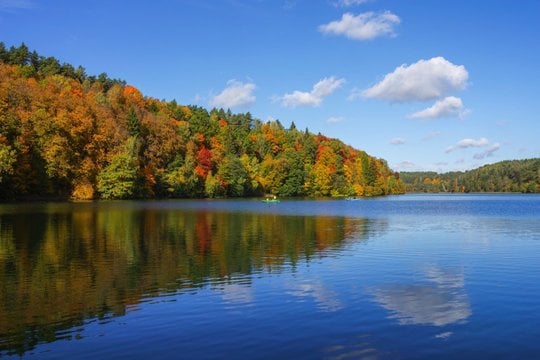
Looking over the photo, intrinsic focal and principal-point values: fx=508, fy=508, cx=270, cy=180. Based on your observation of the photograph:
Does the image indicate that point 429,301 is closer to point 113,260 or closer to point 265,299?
point 265,299

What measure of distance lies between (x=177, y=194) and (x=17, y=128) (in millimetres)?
46790

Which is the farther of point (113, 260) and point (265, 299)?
point (113, 260)

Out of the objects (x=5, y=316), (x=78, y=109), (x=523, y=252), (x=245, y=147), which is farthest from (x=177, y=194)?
(x=5, y=316)

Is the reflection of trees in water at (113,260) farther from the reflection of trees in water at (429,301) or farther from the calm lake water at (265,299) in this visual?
the reflection of trees in water at (429,301)

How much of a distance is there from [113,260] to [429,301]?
50.9 ft

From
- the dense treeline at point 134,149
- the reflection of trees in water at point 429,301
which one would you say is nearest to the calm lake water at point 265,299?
the reflection of trees in water at point 429,301

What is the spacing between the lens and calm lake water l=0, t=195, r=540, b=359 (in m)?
12.7

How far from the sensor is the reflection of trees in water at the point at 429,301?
50.8 feet

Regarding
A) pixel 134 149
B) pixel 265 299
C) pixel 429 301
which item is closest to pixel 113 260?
pixel 265 299

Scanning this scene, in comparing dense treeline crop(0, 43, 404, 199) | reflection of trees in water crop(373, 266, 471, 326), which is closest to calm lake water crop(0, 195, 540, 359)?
reflection of trees in water crop(373, 266, 471, 326)

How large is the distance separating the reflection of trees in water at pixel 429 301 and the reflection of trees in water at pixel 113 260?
6.53m

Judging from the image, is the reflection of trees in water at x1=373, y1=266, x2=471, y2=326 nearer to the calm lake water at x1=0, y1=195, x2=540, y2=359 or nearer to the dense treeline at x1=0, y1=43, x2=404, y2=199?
the calm lake water at x1=0, y1=195, x2=540, y2=359

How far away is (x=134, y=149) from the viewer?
110062mm

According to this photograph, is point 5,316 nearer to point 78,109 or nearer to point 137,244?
point 137,244
